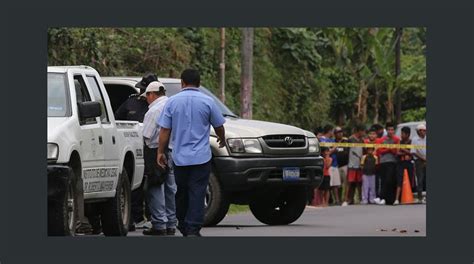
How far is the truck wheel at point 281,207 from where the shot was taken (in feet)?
59.5

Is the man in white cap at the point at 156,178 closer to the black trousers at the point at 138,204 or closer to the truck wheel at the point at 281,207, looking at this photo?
the black trousers at the point at 138,204

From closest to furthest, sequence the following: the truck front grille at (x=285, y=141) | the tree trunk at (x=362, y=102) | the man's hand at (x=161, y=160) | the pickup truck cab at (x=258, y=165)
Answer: the man's hand at (x=161, y=160), the pickup truck cab at (x=258, y=165), the truck front grille at (x=285, y=141), the tree trunk at (x=362, y=102)

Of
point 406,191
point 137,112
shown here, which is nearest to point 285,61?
point 406,191

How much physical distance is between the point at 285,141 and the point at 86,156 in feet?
13.4

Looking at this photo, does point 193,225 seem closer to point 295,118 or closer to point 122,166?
point 122,166

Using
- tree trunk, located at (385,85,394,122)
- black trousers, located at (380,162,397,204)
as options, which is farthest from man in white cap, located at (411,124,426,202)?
tree trunk, located at (385,85,394,122)

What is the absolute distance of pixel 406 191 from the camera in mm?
26656

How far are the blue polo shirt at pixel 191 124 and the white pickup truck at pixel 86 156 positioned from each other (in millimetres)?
745

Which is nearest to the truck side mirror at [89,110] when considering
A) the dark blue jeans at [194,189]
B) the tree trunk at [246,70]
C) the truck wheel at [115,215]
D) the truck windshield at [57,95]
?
the truck windshield at [57,95]

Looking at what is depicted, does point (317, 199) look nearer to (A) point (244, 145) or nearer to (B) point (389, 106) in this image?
(A) point (244, 145)

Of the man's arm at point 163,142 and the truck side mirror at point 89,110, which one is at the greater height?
the truck side mirror at point 89,110

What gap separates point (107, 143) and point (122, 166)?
57 centimetres

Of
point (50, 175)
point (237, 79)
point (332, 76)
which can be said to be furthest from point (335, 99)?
point (50, 175)

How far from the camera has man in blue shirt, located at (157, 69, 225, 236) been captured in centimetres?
1377
